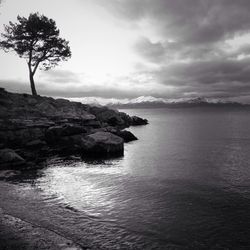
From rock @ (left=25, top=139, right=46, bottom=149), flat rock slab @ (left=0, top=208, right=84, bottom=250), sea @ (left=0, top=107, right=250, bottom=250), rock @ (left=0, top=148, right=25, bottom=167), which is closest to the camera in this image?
flat rock slab @ (left=0, top=208, right=84, bottom=250)

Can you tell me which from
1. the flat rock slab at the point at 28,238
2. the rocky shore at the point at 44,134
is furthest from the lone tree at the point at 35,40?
the flat rock slab at the point at 28,238

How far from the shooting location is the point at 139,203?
1730cm

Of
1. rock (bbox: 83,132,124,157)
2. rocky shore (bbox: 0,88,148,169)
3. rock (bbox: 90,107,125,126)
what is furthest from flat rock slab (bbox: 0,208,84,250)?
rock (bbox: 90,107,125,126)

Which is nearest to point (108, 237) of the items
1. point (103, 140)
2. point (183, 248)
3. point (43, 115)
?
point (183, 248)

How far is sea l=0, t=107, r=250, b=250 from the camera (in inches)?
491

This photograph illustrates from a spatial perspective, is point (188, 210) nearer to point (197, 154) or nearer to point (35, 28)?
point (197, 154)

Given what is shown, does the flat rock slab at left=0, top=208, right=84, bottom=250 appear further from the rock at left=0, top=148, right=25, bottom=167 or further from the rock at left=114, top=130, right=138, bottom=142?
the rock at left=114, top=130, right=138, bottom=142

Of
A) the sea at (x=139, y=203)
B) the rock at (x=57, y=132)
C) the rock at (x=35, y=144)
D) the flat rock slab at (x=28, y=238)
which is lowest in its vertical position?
the sea at (x=139, y=203)

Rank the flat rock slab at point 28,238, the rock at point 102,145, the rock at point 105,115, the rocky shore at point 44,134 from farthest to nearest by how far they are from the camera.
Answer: the rock at point 105,115, the rock at point 102,145, the rocky shore at point 44,134, the flat rock slab at point 28,238

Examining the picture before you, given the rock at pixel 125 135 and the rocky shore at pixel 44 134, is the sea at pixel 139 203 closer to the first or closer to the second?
the rocky shore at pixel 44 134

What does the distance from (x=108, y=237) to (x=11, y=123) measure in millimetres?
33862

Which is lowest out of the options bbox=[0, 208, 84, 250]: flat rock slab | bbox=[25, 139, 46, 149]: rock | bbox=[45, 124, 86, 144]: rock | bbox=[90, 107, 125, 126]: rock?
bbox=[0, 208, 84, 250]: flat rock slab

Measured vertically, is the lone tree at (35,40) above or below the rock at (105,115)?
above

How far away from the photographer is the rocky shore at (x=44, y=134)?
33.7 metres
